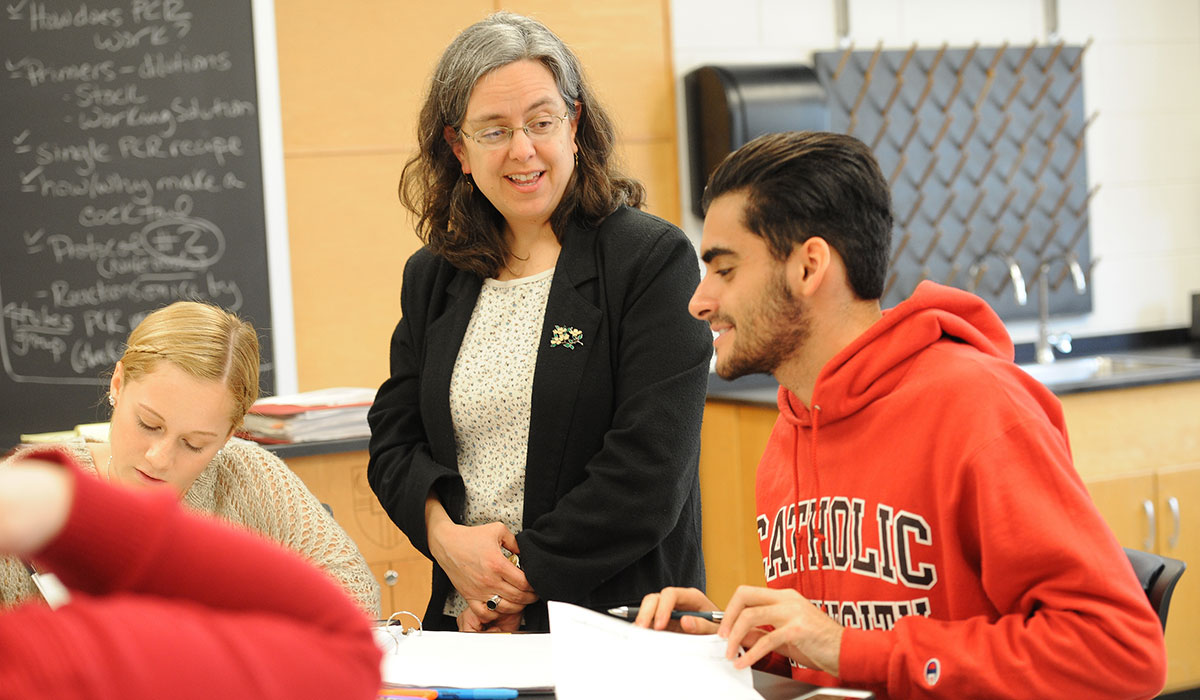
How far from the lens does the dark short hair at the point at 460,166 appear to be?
1676 millimetres

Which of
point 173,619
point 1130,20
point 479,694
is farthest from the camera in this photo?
point 1130,20

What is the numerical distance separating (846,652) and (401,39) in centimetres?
257

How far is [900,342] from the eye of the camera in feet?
4.17

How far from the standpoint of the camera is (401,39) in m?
3.29

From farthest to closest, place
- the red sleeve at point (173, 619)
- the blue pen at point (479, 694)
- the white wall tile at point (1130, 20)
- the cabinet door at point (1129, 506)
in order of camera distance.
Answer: the white wall tile at point (1130, 20)
the cabinet door at point (1129, 506)
the blue pen at point (479, 694)
the red sleeve at point (173, 619)

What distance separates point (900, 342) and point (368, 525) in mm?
1804

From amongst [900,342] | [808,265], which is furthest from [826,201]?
[900,342]

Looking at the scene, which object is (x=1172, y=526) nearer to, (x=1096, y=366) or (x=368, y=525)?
(x=1096, y=366)

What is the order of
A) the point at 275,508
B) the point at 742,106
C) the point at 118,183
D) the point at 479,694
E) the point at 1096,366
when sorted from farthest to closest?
the point at 1096,366 < the point at 742,106 < the point at 118,183 < the point at 275,508 < the point at 479,694

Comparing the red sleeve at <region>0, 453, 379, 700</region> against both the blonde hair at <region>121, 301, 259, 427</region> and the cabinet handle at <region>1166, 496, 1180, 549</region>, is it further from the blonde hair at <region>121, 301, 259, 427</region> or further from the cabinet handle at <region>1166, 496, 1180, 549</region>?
the cabinet handle at <region>1166, 496, 1180, 549</region>

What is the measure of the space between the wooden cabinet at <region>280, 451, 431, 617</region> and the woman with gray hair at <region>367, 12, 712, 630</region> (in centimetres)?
100

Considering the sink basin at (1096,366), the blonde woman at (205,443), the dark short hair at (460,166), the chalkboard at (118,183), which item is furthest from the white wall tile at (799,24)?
the blonde woman at (205,443)

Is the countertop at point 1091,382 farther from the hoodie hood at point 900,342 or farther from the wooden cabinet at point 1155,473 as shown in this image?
the hoodie hood at point 900,342

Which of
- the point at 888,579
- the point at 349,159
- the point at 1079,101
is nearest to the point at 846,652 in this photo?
the point at 888,579
